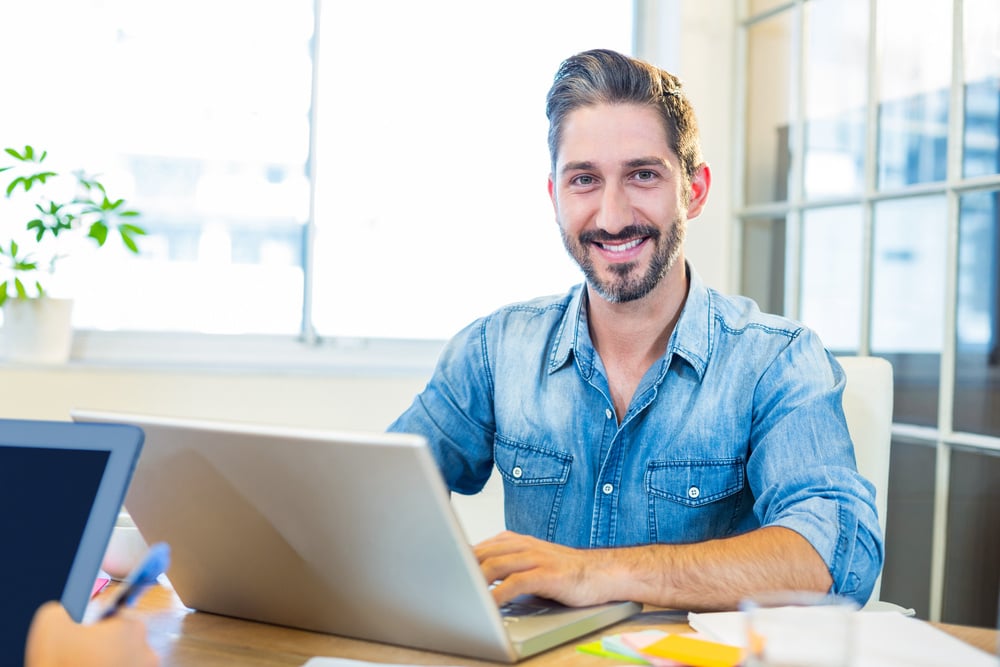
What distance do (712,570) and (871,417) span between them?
0.49 m

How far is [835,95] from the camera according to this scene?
7.55 feet

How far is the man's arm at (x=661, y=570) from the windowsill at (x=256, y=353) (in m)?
1.42

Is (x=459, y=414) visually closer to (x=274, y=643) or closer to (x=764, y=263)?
(x=274, y=643)

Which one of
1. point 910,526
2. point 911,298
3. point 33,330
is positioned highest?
point 911,298

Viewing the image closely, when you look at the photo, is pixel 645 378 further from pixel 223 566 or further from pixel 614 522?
pixel 223 566

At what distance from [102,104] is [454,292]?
3.28 ft

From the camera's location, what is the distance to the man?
135cm

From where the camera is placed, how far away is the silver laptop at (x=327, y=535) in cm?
75

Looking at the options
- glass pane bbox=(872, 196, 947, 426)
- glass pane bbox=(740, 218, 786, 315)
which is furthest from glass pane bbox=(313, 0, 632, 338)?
glass pane bbox=(872, 196, 947, 426)

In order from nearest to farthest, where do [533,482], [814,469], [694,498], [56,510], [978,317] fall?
[56,510]
[814,469]
[694,498]
[533,482]
[978,317]

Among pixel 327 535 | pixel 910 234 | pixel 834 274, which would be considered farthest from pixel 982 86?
pixel 327 535

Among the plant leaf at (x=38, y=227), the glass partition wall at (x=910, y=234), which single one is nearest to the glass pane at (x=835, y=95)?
the glass partition wall at (x=910, y=234)

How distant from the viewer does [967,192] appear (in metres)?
1.88

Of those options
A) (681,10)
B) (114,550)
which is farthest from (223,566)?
(681,10)
